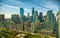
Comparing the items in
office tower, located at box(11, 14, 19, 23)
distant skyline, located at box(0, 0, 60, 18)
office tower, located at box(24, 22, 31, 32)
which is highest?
distant skyline, located at box(0, 0, 60, 18)

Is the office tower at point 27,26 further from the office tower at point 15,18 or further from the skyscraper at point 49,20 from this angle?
the skyscraper at point 49,20

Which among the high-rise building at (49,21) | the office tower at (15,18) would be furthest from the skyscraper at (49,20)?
the office tower at (15,18)

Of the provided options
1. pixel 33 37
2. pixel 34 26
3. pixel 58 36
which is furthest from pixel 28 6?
pixel 58 36

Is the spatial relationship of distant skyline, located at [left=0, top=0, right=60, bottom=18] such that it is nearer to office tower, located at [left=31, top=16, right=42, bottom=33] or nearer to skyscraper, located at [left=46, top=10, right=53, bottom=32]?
skyscraper, located at [left=46, top=10, right=53, bottom=32]

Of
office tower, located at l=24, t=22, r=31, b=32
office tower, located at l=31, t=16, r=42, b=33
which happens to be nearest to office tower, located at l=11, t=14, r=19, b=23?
office tower, located at l=24, t=22, r=31, b=32

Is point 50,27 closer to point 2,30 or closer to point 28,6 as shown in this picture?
point 28,6

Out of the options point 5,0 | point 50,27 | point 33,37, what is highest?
point 5,0

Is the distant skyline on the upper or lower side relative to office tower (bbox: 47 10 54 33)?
upper

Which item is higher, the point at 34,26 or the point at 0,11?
the point at 0,11
